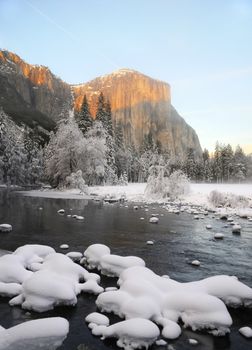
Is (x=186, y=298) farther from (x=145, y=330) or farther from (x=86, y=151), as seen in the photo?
(x=86, y=151)

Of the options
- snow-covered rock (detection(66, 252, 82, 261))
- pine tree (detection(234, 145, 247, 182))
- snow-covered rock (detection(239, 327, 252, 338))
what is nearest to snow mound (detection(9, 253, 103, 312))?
snow-covered rock (detection(66, 252, 82, 261))

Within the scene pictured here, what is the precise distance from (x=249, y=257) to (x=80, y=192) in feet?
94.6

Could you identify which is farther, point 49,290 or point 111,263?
point 111,263

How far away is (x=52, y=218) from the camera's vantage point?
1900 centimetres

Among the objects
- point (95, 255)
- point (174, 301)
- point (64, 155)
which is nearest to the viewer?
point (174, 301)

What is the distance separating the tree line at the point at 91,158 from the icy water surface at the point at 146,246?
17054mm

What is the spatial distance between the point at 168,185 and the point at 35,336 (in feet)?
90.5

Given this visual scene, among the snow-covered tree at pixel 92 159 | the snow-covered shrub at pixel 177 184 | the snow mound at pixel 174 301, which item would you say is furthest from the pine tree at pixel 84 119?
the snow mound at pixel 174 301

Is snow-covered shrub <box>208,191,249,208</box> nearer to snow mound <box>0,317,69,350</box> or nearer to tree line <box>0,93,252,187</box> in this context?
tree line <box>0,93,252,187</box>

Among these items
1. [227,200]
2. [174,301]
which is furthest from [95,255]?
[227,200]

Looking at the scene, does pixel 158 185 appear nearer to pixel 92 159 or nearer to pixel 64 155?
pixel 92 159

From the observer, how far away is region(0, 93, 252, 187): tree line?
4275 centimetres

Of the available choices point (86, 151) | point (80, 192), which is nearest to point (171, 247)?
point (80, 192)

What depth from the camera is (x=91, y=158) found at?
142ft
